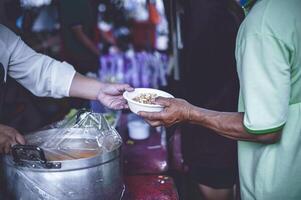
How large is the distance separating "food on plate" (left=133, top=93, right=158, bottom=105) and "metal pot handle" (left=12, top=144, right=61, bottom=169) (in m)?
0.64

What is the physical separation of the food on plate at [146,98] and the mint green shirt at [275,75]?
54 cm

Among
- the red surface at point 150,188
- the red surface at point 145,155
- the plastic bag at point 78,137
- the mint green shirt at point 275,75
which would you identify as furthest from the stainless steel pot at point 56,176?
the red surface at point 145,155

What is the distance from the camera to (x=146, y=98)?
73.3 inches

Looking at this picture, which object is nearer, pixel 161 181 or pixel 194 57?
pixel 161 181

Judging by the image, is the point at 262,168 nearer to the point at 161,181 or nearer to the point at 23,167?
the point at 161,181

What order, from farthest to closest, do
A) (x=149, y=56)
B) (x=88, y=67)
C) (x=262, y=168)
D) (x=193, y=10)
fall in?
(x=149, y=56)
(x=88, y=67)
(x=193, y=10)
(x=262, y=168)

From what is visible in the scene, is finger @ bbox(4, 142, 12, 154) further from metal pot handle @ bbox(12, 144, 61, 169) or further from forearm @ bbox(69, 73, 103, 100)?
forearm @ bbox(69, 73, 103, 100)

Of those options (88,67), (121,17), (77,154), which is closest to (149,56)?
(88,67)

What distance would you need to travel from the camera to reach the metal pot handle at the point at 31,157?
1.32 meters

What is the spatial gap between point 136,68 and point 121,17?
302 cm

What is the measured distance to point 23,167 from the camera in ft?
4.49

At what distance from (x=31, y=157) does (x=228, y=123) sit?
0.92 meters

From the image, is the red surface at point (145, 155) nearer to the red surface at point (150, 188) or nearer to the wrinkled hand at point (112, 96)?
the red surface at point (150, 188)

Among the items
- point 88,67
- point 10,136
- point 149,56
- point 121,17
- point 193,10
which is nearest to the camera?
point 10,136
